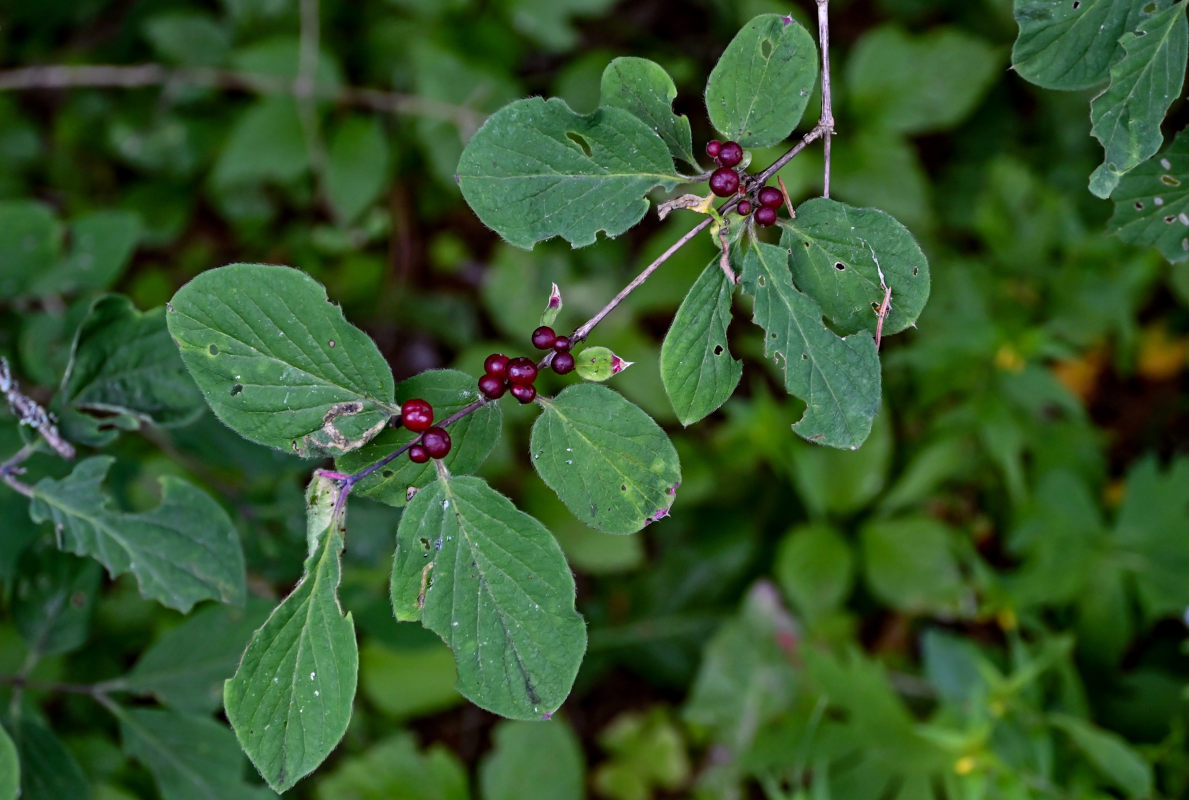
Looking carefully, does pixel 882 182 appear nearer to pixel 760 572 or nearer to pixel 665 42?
pixel 665 42

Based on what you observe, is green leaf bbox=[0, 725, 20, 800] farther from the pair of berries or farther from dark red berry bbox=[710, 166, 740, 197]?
dark red berry bbox=[710, 166, 740, 197]

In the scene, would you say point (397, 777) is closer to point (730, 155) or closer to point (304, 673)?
point (304, 673)

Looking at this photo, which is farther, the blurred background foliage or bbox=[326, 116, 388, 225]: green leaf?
bbox=[326, 116, 388, 225]: green leaf

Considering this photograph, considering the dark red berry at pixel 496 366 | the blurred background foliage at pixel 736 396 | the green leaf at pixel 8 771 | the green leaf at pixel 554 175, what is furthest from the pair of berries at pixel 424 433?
the blurred background foliage at pixel 736 396

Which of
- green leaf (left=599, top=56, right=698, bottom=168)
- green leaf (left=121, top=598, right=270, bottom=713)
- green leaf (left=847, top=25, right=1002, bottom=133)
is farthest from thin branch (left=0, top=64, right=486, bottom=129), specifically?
green leaf (left=599, top=56, right=698, bottom=168)

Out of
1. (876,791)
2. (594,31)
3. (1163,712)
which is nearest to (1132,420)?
(1163,712)

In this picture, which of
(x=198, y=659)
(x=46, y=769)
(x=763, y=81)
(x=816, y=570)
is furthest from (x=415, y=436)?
(x=816, y=570)
